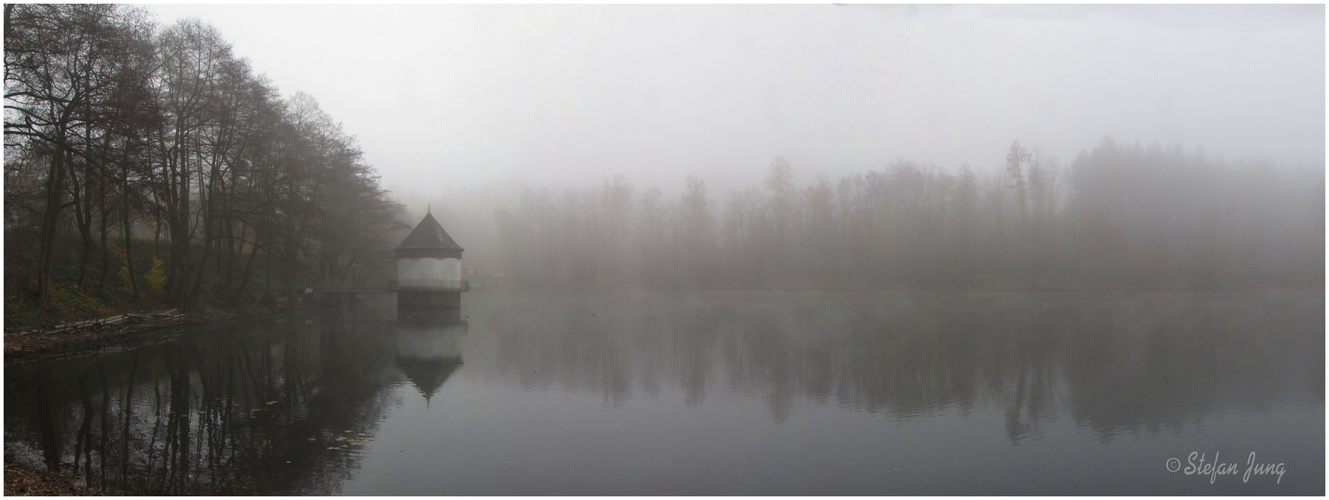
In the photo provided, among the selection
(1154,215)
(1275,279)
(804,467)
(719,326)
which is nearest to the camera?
(804,467)

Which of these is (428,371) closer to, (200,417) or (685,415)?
(200,417)

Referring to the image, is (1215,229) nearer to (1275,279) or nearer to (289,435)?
(1275,279)

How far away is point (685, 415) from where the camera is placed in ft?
31.7

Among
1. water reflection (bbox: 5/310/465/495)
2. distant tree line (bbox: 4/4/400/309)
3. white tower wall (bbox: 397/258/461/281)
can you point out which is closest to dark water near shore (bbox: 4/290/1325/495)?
water reflection (bbox: 5/310/465/495)

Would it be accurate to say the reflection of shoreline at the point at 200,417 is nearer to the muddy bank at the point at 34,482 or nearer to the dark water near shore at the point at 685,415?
the dark water near shore at the point at 685,415

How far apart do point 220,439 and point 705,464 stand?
17.5 ft

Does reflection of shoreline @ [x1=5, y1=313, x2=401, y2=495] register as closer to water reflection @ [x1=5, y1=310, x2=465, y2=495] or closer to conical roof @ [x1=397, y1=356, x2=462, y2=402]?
water reflection @ [x1=5, y1=310, x2=465, y2=495]

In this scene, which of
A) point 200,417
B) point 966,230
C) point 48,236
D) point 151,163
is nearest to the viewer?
point 200,417

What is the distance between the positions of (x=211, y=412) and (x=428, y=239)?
2244 cm

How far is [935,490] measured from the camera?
6695 millimetres

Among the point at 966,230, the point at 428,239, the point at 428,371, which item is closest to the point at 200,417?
the point at 428,371

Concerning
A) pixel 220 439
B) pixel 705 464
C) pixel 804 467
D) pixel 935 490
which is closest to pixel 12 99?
pixel 220 439

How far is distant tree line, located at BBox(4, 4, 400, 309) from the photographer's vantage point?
525 inches

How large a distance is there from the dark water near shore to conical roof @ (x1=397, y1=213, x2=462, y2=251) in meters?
12.7
